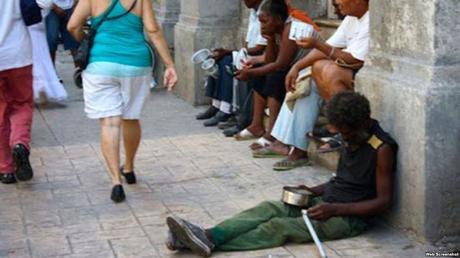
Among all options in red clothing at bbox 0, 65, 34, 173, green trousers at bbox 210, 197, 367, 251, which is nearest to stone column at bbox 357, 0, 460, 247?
green trousers at bbox 210, 197, 367, 251

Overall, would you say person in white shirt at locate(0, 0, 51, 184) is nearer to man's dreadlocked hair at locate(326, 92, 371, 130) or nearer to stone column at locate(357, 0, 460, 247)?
man's dreadlocked hair at locate(326, 92, 371, 130)

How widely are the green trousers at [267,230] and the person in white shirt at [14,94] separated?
7.25 feet

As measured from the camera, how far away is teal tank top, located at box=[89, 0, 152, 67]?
20.5 feet

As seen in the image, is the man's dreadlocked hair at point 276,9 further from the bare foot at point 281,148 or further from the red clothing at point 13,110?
the red clothing at point 13,110

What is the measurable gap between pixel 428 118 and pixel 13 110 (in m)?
3.40

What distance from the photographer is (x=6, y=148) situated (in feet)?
22.6

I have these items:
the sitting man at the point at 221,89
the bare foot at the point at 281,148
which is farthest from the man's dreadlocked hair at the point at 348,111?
the sitting man at the point at 221,89

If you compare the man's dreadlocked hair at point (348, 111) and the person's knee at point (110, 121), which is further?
the person's knee at point (110, 121)

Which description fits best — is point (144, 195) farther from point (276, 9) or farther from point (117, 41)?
point (276, 9)

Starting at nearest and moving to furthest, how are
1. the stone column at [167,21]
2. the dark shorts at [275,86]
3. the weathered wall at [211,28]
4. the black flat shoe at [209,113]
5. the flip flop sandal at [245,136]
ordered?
the dark shorts at [275,86] < the flip flop sandal at [245,136] < the black flat shoe at [209,113] < the weathered wall at [211,28] < the stone column at [167,21]

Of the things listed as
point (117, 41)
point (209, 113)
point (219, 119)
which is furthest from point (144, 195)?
point (209, 113)

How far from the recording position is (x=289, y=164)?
7.07 metres

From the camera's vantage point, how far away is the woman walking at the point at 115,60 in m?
6.22

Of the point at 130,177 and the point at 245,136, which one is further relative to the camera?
the point at 245,136
